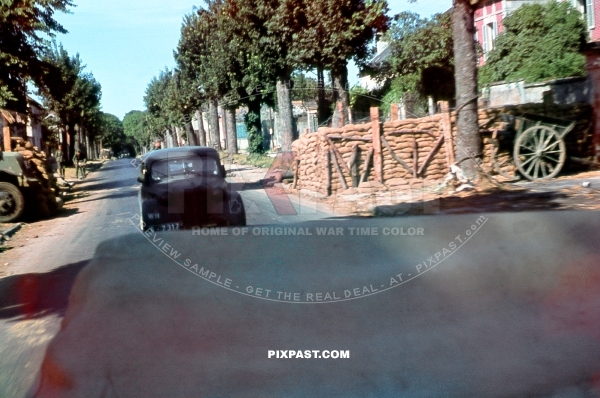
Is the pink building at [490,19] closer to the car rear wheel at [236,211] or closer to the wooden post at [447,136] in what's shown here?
the wooden post at [447,136]

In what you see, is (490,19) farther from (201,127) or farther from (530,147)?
(201,127)

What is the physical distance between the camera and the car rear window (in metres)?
4.53

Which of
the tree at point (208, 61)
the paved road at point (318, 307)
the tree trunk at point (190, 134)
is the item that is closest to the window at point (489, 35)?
the paved road at point (318, 307)

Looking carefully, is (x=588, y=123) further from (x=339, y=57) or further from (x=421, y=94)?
(x=339, y=57)

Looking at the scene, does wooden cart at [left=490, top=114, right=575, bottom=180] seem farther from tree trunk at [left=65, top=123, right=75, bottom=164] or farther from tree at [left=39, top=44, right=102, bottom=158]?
tree trunk at [left=65, top=123, right=75, bottom=164]

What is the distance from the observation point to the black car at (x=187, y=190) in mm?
4516

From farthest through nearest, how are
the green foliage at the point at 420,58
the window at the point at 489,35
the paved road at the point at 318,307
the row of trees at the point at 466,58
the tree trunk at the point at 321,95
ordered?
the tree trunk at the point at 321,95 < the window at the point at 489,35 < the green foliage at the point at 420,58 < the row of trees at the point at 466,58 < the paved road at the point at 318,307

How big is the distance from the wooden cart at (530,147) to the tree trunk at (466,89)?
0.27 metres

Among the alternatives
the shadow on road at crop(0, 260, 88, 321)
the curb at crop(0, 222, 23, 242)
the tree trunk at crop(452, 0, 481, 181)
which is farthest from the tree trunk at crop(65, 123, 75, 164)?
the tree trunk at crop(452, 0, 481, 181)

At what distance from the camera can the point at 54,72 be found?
575 cm

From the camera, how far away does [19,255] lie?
5.71m

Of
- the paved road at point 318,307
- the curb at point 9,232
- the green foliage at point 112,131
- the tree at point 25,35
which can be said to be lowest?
the paved road at point 318,307

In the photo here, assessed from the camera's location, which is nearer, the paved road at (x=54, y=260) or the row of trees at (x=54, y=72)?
the paved road at (x=54, y=260)

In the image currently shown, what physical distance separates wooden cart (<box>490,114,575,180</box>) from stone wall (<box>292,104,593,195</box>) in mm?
71
